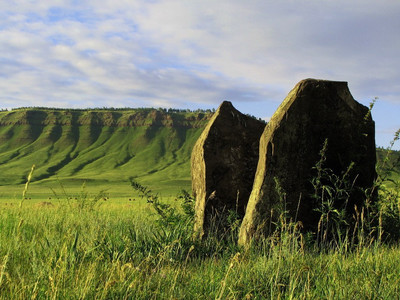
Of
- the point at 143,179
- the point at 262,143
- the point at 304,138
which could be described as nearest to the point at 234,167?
the point at 262,143

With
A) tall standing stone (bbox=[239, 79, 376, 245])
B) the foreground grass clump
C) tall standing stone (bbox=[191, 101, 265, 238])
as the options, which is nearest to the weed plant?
the foreground grass clump

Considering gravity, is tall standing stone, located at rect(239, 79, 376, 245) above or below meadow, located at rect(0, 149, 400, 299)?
above

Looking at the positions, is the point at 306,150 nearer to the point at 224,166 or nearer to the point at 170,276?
the point at 224,166

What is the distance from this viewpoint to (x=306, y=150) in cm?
798

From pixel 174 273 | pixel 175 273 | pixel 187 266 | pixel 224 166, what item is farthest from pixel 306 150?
pixel 174 273

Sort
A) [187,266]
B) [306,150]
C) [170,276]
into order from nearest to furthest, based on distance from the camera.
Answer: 1. [170,276]
2. [187,266]
3. [306,150]

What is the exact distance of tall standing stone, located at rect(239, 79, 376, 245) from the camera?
295 inches

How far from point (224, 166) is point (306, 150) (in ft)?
6.57

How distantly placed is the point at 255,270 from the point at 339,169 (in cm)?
421

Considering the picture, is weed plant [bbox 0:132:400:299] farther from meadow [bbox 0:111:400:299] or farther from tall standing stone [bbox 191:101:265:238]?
tall standing stone [bbox 191:101:265:238]

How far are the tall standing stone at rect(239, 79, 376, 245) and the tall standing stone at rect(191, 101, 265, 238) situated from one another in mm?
1146

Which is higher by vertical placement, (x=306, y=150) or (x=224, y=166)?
(x=306, y=150)

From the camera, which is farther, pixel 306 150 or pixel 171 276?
pixel 306 150

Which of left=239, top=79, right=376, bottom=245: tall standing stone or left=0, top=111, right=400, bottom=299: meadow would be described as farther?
left=239, top=79, right=376, bottom=245: tall standing stone
